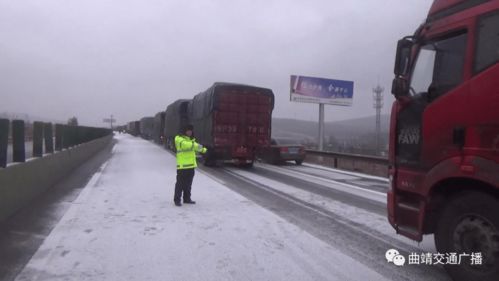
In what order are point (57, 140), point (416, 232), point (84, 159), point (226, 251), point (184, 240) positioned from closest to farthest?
point (416, 232), point (226, 251), point (184, 240), point (57, 140), point (84, 159)

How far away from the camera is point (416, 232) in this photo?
517 cm

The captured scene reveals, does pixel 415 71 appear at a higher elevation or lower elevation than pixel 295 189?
higher

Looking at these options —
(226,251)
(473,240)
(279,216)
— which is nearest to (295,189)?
(279,216)

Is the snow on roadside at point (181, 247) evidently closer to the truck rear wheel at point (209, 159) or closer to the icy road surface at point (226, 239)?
the icy road surface at point (226, 239)

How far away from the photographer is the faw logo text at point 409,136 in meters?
5.24

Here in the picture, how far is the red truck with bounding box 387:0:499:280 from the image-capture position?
4.27 metres

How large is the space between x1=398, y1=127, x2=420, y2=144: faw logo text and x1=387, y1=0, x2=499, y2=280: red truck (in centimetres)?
1

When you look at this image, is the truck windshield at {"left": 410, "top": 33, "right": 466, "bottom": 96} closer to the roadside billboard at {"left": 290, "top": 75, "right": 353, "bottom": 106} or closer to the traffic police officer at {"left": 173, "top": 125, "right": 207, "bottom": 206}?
the traffic police officer at {"left": 173, "top": 125, "right": 207, "bottom": 206}

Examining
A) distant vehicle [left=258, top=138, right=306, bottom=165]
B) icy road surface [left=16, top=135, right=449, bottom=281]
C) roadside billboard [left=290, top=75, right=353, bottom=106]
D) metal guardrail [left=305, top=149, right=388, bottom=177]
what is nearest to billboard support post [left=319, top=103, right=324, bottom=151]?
roadside billboard [left=290, top=75, right=353, bottom=106]

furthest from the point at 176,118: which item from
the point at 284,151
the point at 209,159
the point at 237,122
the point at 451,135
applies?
the point at 451,135

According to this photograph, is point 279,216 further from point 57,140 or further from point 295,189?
point 57,140

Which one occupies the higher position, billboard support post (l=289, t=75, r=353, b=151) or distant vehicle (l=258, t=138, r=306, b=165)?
billboard support post (l=289, t=75, r=353, b=151)

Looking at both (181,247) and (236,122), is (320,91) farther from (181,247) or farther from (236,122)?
(181,247)

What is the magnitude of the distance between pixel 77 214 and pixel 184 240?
2.88 m
